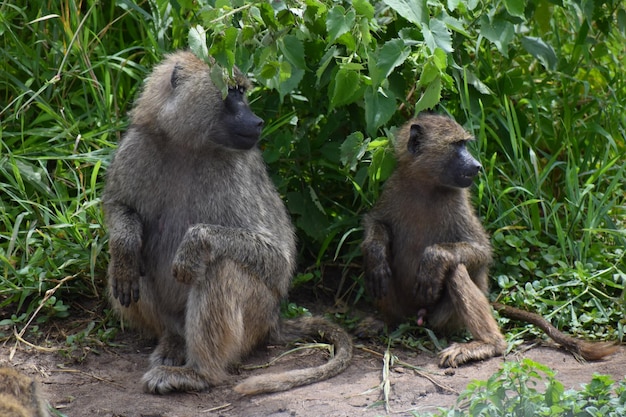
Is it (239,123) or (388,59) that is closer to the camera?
(388,59)

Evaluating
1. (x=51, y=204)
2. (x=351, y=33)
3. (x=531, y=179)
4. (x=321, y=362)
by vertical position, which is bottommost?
(x=321, y=362)

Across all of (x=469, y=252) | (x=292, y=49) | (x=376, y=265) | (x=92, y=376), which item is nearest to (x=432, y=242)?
(x=469, y=252)

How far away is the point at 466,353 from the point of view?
5367 mm

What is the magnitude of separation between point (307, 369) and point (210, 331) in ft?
1.73

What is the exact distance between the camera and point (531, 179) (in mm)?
6230

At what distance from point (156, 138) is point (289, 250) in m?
0.92

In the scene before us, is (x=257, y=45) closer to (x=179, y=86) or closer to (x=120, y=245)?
(x=179, y=86)

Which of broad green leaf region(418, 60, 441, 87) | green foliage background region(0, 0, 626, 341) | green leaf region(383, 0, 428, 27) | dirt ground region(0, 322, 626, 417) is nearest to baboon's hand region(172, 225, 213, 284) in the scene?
dirt ground region(0, 322, 626, 417)

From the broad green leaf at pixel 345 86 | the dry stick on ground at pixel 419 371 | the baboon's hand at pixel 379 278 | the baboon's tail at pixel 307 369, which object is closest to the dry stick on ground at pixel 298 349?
the baboon's tail at pixel 307 369

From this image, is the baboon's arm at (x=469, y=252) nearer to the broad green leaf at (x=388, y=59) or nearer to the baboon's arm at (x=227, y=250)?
the baboon's arm at (x=227, y=250)

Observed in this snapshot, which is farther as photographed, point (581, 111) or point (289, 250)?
point (581, 111)

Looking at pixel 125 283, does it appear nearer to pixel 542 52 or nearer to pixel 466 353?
pixel 466 353

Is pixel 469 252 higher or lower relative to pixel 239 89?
lower

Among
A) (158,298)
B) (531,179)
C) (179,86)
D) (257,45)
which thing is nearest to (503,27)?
(531,179)
